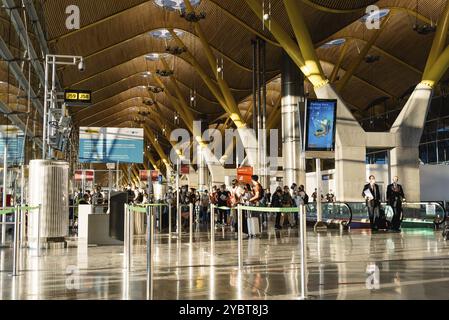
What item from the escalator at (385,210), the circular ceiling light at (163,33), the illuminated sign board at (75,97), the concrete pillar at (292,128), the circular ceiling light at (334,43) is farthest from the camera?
the circular ceiling light at (334,43)

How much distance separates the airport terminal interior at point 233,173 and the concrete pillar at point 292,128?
0.11m

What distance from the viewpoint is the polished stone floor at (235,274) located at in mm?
5766

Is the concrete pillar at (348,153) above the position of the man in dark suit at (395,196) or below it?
above

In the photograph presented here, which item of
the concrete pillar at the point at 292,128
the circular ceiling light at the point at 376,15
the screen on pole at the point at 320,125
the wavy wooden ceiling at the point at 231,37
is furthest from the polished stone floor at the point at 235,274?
the circular ceiling light at the point at 376,15

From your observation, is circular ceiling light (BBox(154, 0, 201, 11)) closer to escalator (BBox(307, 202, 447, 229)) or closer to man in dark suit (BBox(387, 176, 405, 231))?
escalator (BBox(307, 202, 447, 229))

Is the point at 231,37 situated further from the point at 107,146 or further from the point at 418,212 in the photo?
the point at 107,146

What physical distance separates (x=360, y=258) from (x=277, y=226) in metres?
10.3

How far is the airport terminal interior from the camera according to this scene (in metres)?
7.06

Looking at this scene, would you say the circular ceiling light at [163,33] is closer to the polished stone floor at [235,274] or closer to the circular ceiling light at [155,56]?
the circular ceiling light at [155,56]

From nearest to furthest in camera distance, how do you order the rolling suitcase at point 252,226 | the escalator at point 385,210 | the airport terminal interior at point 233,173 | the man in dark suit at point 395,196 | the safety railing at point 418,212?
the airport terminal interior at point 233,173
the rolling suitcase at point 252,226
the man in dark suit at point 395,196
the safety railing at point 418,212
the escalator at point 385,210

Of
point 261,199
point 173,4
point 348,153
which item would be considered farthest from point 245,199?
point 173,4

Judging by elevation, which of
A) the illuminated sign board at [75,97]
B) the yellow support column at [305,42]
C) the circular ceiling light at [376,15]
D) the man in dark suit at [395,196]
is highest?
the circular ceiling light at [376,15]

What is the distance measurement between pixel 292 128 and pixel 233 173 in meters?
19.1
